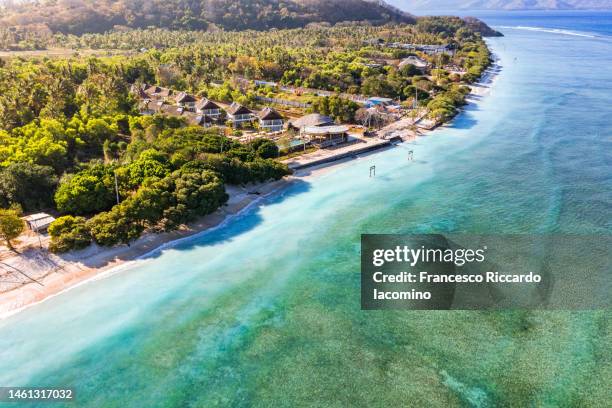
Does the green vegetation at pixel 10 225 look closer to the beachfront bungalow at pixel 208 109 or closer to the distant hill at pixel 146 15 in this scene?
the beachfront bungalow at pixel 208 109

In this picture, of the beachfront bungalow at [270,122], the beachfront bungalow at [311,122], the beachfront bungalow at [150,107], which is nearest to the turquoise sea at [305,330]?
the beachfront bungalow at [311,122]

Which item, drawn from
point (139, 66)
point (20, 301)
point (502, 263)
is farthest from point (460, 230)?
Answer: point (139, 66)

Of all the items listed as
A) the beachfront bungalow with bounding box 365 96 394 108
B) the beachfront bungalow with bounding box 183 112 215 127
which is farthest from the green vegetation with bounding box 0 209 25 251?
the beachfront bungalow with bounding box 365 96 394 108

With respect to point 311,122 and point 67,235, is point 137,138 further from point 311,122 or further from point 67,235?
point 311,122

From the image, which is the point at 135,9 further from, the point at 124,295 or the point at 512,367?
the point at 512,367

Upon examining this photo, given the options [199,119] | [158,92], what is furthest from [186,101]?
[158,92]
